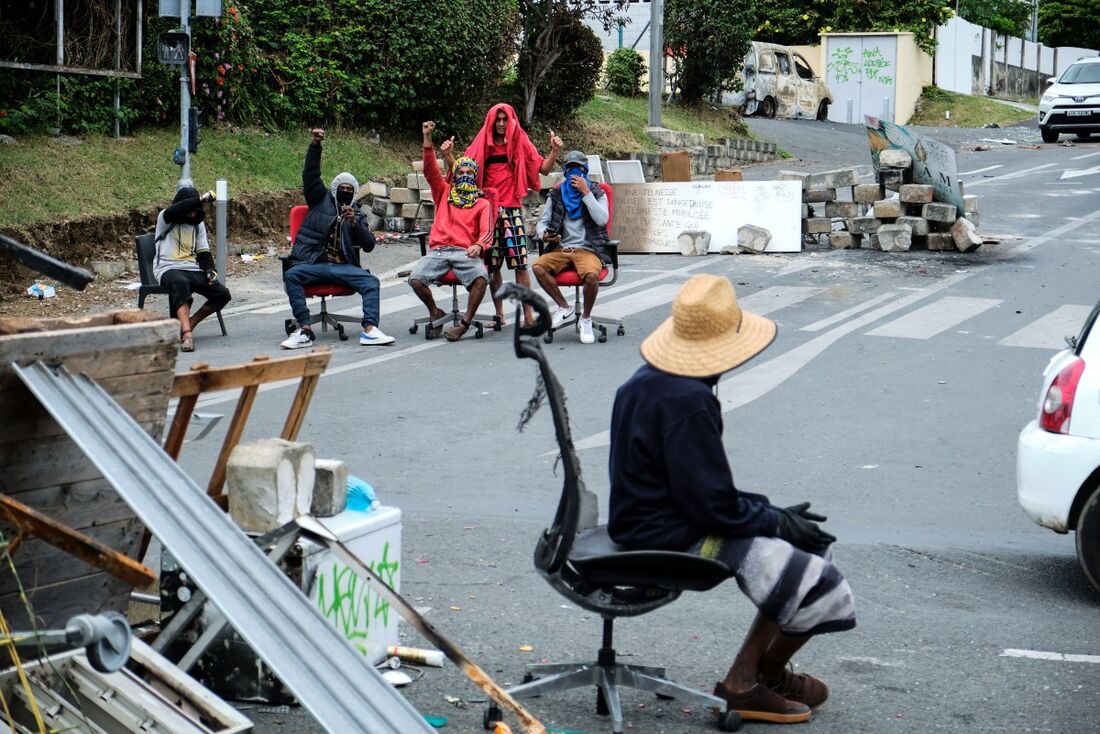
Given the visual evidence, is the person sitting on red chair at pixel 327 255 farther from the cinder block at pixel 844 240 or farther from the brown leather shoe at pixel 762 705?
the brown leather shoe at pixel 762 705

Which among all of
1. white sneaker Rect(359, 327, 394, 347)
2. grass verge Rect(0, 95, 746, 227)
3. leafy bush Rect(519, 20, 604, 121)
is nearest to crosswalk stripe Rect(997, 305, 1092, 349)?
white sneaker Rect(359, 327, 394, 347)

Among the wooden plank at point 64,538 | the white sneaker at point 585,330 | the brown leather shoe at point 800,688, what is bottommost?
the brown leather shoe at point 800,688

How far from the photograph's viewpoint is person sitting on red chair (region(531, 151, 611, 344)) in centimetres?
1262

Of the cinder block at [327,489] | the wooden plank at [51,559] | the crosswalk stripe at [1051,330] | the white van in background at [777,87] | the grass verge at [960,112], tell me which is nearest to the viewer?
the wooden plank at [51,559]

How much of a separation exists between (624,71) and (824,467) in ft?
78.4

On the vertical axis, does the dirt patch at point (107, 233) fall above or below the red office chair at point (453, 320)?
above

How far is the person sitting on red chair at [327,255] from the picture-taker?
12688mm

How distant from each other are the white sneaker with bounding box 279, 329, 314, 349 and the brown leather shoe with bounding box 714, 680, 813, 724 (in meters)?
8.25

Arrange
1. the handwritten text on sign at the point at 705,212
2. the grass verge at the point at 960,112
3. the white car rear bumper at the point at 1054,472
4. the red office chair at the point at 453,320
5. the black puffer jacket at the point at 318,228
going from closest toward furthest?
the white car rear bumper at the point at 1054,472 < the black puffer jacket at the point at 318,228 < the red office chair at the point at 453,320 < the handwritten text on sign at the point at 705,212 < the grass verge at the point at 960,112

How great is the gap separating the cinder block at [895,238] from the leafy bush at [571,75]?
9.25 metres

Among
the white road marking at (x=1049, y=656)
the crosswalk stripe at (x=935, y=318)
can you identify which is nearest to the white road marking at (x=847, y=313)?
the crosswalk stripe at (x=935, y=318)

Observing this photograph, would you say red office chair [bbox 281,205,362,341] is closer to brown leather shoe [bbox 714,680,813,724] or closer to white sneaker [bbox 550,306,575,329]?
white sneaker [bbox 550,306,575,329]

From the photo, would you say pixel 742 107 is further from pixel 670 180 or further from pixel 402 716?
pixel 402 716

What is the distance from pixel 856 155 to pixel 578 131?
22.3 feet
